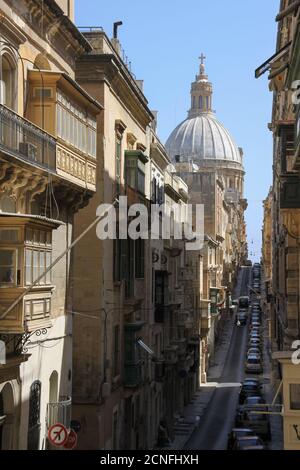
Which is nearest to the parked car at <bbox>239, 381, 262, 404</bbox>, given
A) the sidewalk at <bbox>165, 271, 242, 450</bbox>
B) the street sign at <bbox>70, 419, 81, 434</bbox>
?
the sidewalk at <bbox>165, 271, 242, 450</bbox>

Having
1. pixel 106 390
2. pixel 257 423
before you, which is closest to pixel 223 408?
pixel 257 423

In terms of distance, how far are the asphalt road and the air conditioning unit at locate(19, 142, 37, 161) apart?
20.2m

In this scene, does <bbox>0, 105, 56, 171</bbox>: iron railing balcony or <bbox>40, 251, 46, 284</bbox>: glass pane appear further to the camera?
<bbox>40, 251, 46, 284</bbox>: glass pane

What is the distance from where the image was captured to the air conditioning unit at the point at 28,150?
16250 mm

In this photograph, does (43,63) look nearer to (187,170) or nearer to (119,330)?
(119,330)

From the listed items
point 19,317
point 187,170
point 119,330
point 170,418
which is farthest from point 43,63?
point 187,170

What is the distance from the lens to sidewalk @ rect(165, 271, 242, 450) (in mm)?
38588

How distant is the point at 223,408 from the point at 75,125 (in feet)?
101

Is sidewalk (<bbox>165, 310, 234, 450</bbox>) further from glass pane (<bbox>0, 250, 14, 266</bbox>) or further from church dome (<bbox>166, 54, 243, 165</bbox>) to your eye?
church dome (<bbox>166, 54, 243, 165</bbox>)

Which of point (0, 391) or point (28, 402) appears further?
point (28, 402)

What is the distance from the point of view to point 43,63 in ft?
64.0

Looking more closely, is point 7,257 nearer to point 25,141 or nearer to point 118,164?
point 25,141

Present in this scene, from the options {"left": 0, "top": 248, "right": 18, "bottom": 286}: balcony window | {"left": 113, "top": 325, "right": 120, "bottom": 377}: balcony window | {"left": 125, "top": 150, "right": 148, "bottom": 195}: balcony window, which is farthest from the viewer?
{"left": 125, "top": 150, "right": 148, "bottom": 195}: balcony window
